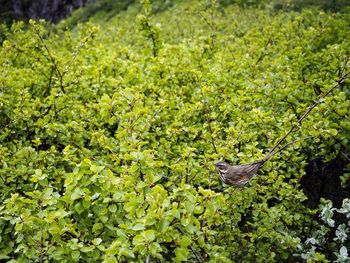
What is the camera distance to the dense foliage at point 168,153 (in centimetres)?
289

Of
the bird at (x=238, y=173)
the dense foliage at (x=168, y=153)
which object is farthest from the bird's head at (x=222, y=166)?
the dense foliage at (x=168, y=153)

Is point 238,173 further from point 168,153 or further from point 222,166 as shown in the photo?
point 168,153

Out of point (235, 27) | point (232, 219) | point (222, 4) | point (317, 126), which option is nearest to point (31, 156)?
point (232, 219)

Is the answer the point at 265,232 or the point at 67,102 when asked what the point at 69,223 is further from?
the point at 67,102

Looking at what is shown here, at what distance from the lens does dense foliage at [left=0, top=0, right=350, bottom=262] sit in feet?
9.48

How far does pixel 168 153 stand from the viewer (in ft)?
14.4

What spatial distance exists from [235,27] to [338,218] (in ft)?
26.2

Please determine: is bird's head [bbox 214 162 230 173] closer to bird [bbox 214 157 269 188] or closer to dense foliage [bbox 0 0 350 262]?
bird [bbox 214 157 269 188]

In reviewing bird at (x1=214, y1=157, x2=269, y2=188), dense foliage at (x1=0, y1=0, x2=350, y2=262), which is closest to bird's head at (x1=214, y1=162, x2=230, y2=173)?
bird at (x1=214, y1=157, x2=269, y2=188)

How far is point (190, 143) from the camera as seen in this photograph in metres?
4.60

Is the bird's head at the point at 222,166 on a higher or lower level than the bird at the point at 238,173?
higher

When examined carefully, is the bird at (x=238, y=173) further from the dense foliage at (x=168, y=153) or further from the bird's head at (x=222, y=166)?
the dense foliage at (x=168, y=153)

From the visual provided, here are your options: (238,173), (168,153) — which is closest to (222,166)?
(238,173)

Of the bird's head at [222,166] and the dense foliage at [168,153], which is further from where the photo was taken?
the bird's head at [222,166]
